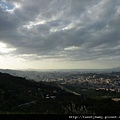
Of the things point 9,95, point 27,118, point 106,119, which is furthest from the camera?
point 9,95

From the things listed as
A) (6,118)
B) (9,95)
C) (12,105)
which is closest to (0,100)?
(12,105)

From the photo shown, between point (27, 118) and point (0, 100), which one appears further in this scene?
point (0, 100)

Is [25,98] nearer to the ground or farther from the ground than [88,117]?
nearer to the ground

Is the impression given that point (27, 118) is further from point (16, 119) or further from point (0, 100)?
point (0, 100)

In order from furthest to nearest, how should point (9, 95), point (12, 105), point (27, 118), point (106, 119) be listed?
1. point (9, 95)
2. point (12, 105)
3. point (27, 118)
4. point (106, 119)

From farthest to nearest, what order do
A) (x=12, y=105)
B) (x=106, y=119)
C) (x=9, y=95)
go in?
(x=9, y=95) → (x=12, y=105) → (x=106, y=119)

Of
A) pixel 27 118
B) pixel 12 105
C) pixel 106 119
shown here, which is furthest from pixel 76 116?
pixel 12 105

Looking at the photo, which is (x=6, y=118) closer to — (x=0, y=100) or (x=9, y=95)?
(x=0, y=100)

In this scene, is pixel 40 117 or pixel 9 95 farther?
pixel 9 95

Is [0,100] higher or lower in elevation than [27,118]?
lower
